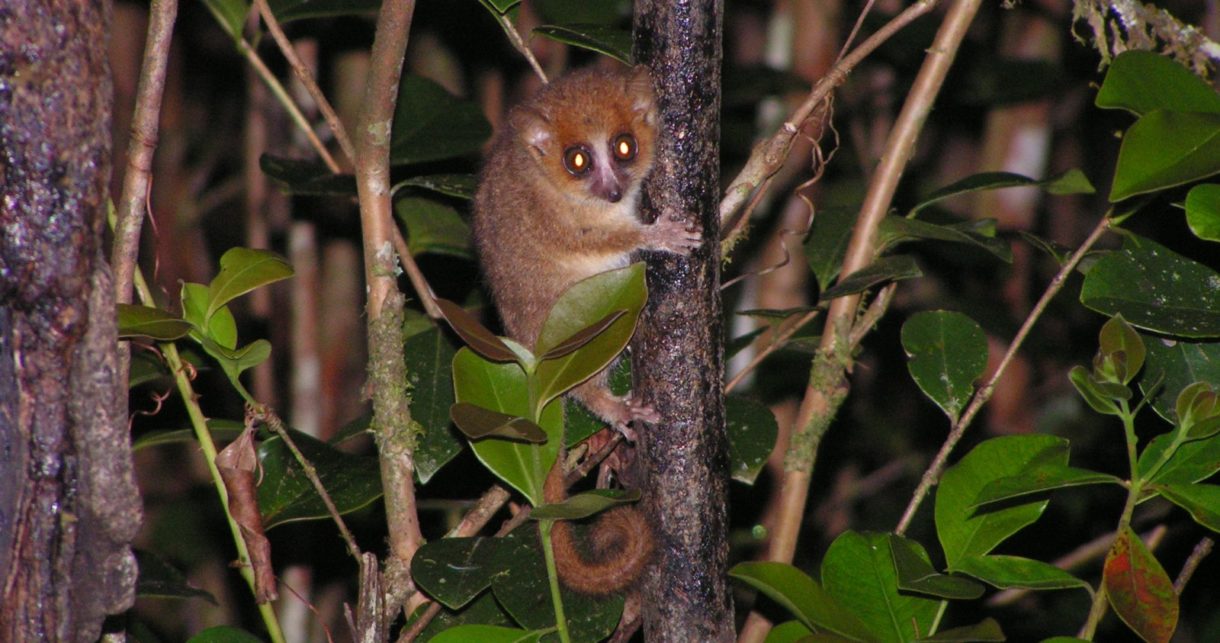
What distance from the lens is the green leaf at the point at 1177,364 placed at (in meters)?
2.38

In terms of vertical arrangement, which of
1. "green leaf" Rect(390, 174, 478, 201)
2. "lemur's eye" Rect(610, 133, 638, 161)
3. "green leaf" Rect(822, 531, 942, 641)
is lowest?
"green leaf" Rect(822, 531, 942, 641)

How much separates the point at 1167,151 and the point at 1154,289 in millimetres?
362

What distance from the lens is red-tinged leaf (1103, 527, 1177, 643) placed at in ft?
6.73

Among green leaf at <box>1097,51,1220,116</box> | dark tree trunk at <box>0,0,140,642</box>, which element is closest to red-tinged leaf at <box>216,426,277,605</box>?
dark tree trunk at <box>0,0,140,642</box>

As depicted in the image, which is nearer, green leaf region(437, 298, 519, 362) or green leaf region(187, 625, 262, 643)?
green leaf region(437, 298, 519, 362)

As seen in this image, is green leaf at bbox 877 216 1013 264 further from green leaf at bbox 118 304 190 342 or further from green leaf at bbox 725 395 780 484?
green leaf at bbox 118 304 190 342

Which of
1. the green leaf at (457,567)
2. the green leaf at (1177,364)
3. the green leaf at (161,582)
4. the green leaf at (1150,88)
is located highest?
the green leaf at (1150,88)

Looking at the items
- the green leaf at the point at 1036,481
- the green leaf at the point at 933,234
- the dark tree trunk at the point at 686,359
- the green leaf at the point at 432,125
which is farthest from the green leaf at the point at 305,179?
the green leaf at the point at 1036,481

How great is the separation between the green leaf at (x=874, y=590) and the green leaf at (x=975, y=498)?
4.6 inches

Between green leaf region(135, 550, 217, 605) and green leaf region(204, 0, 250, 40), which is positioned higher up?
green leaf region(204, 0, 250, 40)

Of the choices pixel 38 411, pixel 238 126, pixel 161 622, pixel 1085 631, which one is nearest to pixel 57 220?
pixel 38 411

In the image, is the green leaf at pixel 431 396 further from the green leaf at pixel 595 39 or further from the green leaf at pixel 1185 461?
the green leaf at pixel 1185 461

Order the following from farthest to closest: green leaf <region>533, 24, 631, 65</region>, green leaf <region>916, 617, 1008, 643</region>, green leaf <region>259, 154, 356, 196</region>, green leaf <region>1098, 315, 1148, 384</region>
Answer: green leaf <region>259, 154, 356, 196</region>
green leaf <region>533, 24, 631, 65</region>
green leaf <region>1098, 315, 1148, 384</region>
green leaf <region>916, 617, 1008, 643</region>

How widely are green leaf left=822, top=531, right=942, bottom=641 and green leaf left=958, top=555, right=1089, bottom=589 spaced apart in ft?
0.46
